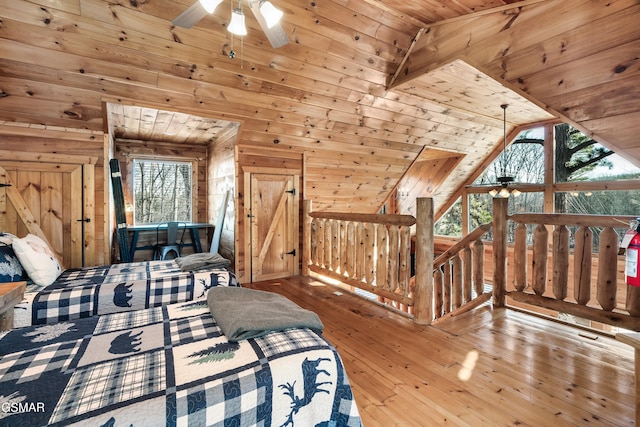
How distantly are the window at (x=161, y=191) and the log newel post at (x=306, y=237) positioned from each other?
2422 millimetres

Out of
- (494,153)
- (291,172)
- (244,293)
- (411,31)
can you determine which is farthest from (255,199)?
(494,153)

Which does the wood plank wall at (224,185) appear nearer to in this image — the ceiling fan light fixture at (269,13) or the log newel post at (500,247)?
the ceiling fan light fixture at (269,13)

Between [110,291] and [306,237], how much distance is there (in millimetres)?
2833

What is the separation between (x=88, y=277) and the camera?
2574 mm

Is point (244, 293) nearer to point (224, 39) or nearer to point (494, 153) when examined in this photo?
point (224, 39)

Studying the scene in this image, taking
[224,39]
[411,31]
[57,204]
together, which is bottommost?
[57,204]

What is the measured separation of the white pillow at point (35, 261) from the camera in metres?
2.21

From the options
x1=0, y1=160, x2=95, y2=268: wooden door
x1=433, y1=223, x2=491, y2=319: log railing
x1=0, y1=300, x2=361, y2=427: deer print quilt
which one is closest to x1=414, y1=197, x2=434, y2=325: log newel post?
x1=433, y1=223, x2=491, y2=319: log railing

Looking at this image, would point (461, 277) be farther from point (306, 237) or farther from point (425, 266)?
point (306, 237)

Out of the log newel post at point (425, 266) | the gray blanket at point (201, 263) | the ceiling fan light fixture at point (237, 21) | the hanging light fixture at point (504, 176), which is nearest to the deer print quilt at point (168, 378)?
the gray blanket at point (201, 263)

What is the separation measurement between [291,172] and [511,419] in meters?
3.80

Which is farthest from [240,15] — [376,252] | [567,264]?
[567,264]

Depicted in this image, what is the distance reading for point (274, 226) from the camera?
4559 millimetres

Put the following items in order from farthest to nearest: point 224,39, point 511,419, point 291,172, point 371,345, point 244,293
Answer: point 291,172
point 224,39
point 371,345
point 244,293
point 511,419
